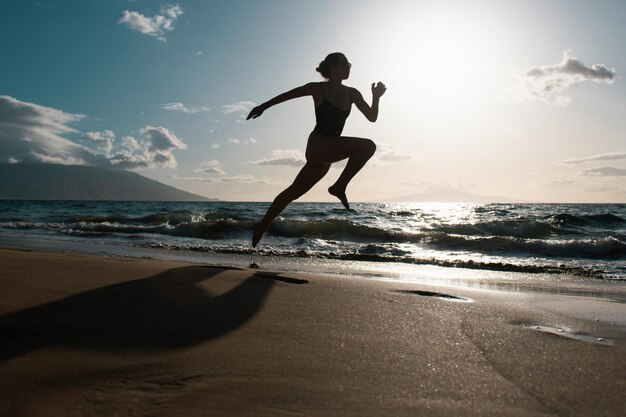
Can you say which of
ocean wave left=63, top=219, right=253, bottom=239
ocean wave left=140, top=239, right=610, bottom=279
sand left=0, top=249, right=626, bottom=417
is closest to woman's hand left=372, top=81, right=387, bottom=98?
sand left=0, top=249, right=626, bottom=417

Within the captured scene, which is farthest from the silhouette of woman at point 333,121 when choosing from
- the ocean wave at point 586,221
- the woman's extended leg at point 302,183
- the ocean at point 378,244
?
the ocean wave at point 586,221

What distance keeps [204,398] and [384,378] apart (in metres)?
0.53

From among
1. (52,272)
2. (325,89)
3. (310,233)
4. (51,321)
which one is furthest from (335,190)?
(310,233)

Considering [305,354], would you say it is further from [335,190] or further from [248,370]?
[335,190]

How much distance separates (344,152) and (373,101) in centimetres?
70

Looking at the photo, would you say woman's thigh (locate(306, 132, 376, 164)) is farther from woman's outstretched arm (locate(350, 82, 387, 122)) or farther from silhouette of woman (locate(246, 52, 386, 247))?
woman's outstretched arm (locate(350, 82, 387, 122))

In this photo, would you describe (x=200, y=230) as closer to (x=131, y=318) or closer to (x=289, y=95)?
(x=289, y=95)

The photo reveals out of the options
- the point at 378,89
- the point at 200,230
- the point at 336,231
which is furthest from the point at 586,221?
the point at 378,89

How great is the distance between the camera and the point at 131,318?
2.09m

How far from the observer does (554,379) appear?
60.0 inches

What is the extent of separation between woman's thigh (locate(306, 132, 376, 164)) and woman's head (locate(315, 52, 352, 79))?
0.63 m

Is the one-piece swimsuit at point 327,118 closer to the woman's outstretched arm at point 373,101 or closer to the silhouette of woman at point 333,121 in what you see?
the silhouette of woman at point 333,121

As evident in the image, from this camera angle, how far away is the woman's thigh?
4.70m

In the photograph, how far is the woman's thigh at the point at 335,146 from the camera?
4703mm
